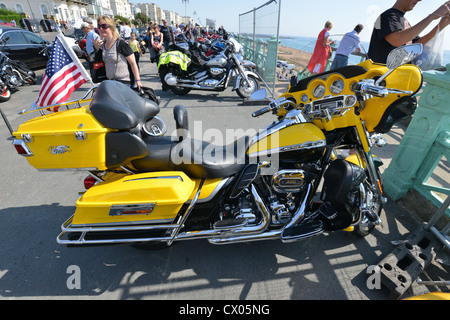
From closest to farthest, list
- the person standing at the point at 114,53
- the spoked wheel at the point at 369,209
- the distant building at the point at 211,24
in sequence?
the spoked wheel at the point at 369,209 → the person standing at the point at 114,53 → the distant building at the point at 211,24

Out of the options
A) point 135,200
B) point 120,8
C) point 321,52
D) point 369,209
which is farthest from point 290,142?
point 120,8

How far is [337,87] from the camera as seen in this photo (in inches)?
74.5

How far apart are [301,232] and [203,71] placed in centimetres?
593

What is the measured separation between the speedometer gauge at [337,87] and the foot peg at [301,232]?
45.6 inches

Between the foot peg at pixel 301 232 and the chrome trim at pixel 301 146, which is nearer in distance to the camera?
the chrome trim at pixel 301 146

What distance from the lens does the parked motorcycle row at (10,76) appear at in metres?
6.22

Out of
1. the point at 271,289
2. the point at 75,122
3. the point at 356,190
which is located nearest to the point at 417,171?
the point at 356,190

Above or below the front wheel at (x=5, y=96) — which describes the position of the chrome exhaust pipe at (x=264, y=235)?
below

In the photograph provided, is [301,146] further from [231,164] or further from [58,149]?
[58,149]

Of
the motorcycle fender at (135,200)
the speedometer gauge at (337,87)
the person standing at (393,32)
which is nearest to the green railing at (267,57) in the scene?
the person standing at (393,32)

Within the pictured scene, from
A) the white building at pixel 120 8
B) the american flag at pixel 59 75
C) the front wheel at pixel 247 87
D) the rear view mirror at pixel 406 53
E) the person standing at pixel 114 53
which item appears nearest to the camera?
the rear view mirror at pixel 406 53

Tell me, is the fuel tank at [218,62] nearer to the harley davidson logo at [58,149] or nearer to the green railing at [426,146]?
the green railing at [426,146]
